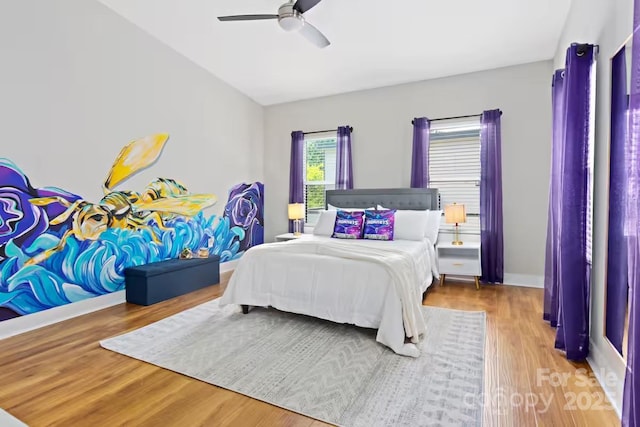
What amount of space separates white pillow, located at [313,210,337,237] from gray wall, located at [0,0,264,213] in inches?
65.3

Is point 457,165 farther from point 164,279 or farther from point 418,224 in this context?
point 164,279

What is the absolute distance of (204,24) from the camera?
3.80 m

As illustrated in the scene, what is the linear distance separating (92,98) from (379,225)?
3382 mm

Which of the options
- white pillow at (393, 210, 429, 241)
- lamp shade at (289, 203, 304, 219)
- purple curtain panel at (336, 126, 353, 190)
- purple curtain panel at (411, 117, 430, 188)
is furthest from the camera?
lamp shade at (289, 203, 304, 219)

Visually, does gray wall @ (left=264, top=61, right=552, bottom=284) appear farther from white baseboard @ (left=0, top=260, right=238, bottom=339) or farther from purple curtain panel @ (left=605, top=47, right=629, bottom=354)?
white baseboard @ (left=0, top=260, right=238, bottom=339)

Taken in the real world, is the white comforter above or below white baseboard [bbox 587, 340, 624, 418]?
above

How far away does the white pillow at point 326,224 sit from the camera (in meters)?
4.50

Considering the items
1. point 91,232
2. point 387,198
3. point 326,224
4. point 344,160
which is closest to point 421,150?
point 387,198

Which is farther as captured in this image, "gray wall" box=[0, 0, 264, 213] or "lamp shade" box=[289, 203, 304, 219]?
"lamp shade" box=[289, 203, 304, 219]

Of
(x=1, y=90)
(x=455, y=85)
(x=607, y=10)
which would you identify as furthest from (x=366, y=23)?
(x=1, y=90)

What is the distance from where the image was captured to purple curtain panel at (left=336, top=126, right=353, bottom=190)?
17.3ft

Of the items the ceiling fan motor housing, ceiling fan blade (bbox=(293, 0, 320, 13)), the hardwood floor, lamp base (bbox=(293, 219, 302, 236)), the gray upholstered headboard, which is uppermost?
ceiling fan blade (bbox=(293, 0, 320, 13))

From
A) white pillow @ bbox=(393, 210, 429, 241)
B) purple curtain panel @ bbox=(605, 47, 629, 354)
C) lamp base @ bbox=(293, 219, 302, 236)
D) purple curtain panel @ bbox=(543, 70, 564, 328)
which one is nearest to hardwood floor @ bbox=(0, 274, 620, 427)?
purple curtain panel @ bbox=(543, 70, 564, 328)

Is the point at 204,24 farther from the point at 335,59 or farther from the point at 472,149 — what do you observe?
the point at 472,149
